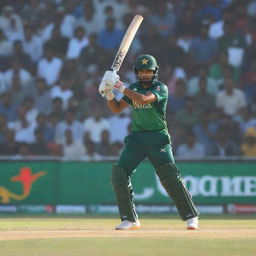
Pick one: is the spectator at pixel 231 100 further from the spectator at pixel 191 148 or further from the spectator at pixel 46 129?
the spectator at pixel 46 129

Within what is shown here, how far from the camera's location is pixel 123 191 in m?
9.64

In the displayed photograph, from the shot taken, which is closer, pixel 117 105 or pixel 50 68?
pixel 117 105

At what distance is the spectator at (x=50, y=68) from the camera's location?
17.9 metres

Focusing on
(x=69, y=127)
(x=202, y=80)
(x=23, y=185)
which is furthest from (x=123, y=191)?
(x=202, y=80)

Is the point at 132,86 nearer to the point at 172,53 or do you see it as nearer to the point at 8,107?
the point at 172,53

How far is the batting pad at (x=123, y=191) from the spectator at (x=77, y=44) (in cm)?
848

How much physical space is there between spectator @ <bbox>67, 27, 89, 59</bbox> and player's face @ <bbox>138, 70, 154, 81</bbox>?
326 inches

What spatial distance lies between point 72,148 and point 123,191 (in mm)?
6698

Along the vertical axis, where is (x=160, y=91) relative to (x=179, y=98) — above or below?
above

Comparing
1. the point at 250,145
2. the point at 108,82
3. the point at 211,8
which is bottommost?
the point at 250,145

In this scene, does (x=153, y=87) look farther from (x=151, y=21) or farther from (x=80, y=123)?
(x=151, y=21)

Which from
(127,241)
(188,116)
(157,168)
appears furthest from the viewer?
(188,116)

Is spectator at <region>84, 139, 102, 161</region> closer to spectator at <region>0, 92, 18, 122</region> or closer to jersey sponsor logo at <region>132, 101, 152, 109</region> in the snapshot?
spectator at <region>0, 92, 18, 122</region>

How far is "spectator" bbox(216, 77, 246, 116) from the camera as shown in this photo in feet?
54.2
